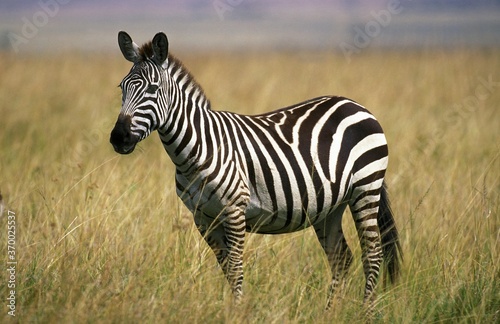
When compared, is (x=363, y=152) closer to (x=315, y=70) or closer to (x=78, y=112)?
(x=78, y=112)

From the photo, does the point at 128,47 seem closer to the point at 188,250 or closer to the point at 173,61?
the point at 173,61

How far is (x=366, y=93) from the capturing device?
15.8 meters

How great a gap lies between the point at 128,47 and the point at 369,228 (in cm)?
208

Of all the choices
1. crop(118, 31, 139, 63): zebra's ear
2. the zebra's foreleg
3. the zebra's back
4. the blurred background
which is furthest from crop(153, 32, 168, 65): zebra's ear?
the blurred background

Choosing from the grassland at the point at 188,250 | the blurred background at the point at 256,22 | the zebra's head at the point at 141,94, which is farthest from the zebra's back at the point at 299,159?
the blurred background at the point at 256,22

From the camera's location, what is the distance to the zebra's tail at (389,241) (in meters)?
5.44

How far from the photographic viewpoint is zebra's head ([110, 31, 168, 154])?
4281mm

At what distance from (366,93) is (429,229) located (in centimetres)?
973

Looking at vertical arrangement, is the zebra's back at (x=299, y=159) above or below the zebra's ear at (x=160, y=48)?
below

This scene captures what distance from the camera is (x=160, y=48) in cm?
454

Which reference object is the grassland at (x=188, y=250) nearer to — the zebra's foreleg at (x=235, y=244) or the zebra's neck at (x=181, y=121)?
the zebra's foreleg at (x=235, y=244)

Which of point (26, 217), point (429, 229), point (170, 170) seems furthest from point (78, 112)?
point (429, 229)

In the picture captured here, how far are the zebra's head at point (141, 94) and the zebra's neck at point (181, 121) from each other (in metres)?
0.09

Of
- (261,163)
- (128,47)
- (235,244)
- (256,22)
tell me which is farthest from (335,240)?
(256,22)
